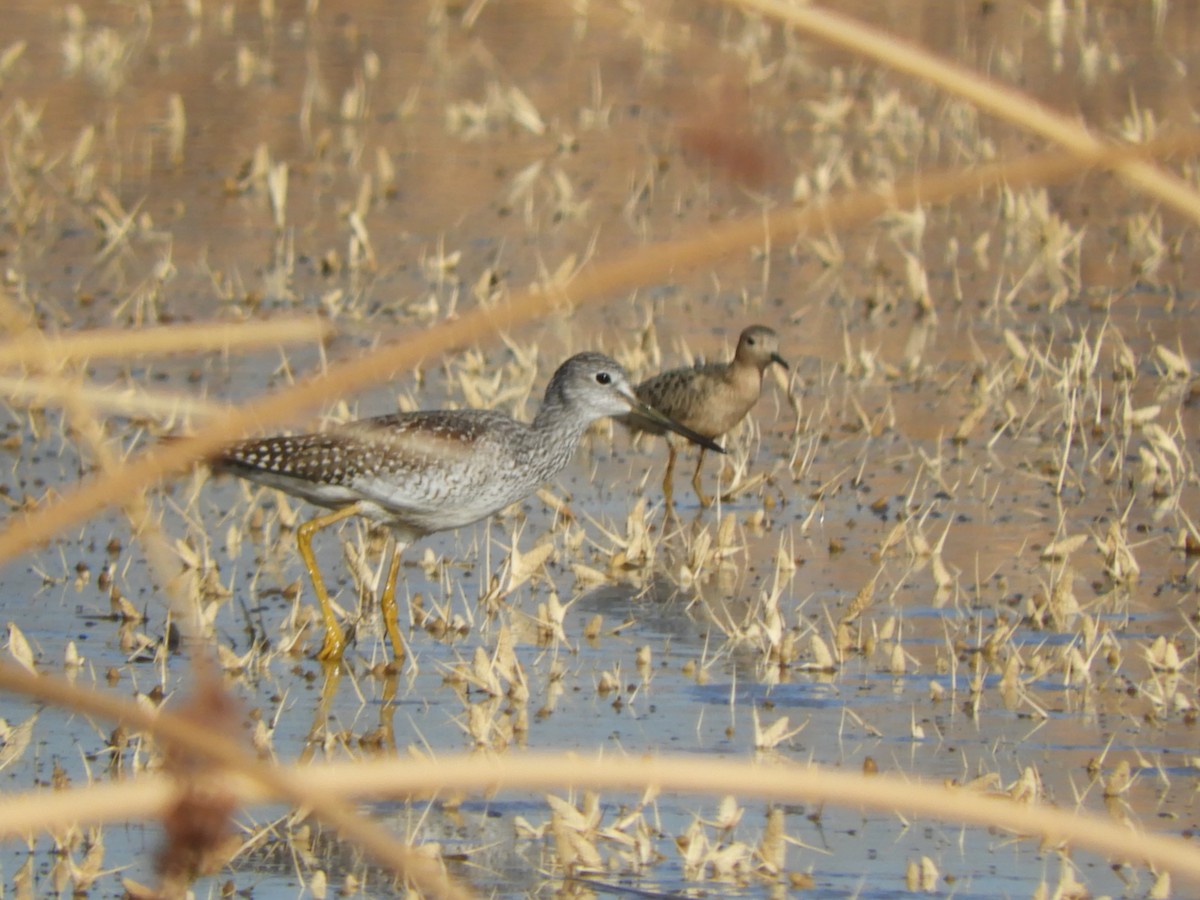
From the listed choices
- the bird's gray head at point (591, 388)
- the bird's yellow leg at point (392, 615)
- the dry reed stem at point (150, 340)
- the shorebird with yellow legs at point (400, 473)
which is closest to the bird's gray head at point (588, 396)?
the bird's gray head at point (591, 388)

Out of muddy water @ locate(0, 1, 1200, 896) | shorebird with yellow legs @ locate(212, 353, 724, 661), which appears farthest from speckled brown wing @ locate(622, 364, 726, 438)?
shorebird with yellow legs @ locate(212, 353, 724, 661)

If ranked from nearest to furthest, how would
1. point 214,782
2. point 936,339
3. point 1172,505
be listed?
point 214,782, point 1172,505, point 936,339

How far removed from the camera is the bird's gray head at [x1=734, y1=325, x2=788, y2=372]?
10078 millimetres

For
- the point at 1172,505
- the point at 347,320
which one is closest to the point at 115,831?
the point at 1172,505

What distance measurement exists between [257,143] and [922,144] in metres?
4.95

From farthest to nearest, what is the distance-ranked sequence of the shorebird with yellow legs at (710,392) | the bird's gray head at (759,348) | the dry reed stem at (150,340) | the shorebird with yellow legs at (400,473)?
the bird's gray head at (759,348)
the shorebird with yellow legs at (710,392)
the shorebird with yellow legs at (400,473)
the dry reed stem at (150,340)

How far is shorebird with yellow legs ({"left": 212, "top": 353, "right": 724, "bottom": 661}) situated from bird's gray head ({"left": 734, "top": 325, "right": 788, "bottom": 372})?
2.37 m

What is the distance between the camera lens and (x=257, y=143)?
53.7ft

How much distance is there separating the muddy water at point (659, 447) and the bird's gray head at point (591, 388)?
0.46 m

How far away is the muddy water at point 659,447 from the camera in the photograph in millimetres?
5578

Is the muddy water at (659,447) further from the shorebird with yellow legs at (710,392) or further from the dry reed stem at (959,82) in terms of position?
the shorebird with yellow legs at (710,392)

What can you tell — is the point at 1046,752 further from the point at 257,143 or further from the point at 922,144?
the point at 257,143

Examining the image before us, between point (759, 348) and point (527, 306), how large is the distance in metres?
9.03

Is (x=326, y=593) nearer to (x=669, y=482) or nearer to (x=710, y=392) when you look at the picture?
(x=669, y=482)
